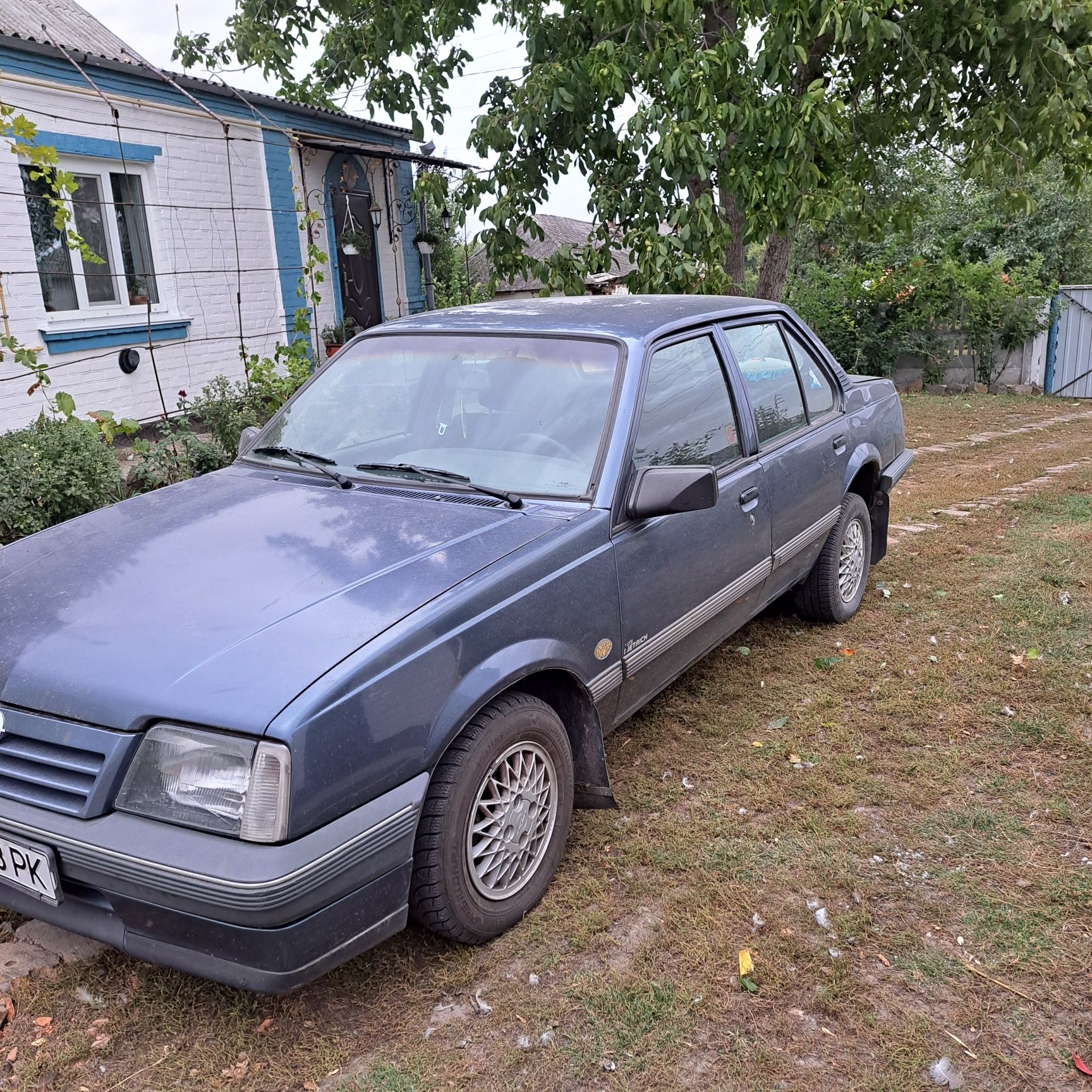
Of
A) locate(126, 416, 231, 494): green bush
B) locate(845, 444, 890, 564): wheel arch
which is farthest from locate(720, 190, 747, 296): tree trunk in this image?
locate(126, 416, 231, 494): green bush

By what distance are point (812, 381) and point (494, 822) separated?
3.05 m

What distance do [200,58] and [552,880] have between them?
13583 mm

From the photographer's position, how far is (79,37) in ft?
29.6

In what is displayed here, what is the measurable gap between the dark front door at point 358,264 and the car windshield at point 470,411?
840cm

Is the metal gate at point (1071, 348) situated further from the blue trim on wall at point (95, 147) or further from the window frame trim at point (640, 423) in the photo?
the window frame trim at point (640, 423)

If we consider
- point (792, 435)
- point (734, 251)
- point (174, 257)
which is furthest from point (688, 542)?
point (734, 251)

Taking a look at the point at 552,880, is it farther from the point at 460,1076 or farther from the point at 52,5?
the point at 52,5

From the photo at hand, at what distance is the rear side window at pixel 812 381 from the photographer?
474cm

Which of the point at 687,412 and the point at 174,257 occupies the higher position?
the point at 174,257

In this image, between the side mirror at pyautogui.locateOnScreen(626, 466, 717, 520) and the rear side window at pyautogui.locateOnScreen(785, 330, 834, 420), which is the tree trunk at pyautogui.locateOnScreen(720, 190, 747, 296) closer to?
the rear side window at pyautogui.locateOnScreen(785, 330, 834, 420)

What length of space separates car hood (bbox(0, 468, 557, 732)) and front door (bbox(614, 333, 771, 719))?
20.2 inches

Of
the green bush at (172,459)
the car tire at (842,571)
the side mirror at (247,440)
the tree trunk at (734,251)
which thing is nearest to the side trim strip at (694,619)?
the car tire at (842,571)

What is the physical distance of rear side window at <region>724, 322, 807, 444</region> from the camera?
Answer: 421 cm

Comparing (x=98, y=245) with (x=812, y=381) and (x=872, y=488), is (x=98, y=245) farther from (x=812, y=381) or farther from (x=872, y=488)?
(x=872, y=488)
